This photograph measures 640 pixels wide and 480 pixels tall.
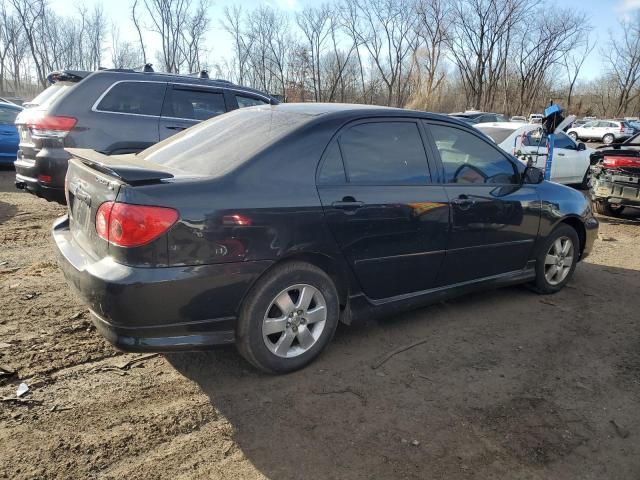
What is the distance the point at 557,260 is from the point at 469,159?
1561 millimetres

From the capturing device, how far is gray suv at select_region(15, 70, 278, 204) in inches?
Answer: 226

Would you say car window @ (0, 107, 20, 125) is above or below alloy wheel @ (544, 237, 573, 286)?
above

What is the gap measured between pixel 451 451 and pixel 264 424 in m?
0.97

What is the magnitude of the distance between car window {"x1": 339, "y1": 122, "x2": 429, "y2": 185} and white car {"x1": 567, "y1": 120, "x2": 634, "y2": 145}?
34.9m

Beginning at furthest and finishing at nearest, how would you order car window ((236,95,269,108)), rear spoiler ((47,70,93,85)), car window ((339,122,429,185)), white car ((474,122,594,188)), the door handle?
1. white car ((474,122,594,188))
2. car window ((236,95,269,108))
3. rear spoiler ((47,70,93,85))
4. the door handle
5. car window ((339,122,429,185))

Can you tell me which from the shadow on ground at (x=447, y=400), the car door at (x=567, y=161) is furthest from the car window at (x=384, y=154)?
the car door at (x=567, y=161)

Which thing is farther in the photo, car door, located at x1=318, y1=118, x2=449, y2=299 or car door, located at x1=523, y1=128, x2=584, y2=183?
car door, located at x1=523, y1=128, x2=584, y2=183

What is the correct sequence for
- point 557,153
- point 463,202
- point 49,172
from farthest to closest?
point 557,153
point 49,172
point 463,202

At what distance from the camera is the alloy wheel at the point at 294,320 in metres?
2.98

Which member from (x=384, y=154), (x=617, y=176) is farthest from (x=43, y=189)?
(x=617, y=176)

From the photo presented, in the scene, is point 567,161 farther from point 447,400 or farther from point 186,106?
point 447,400

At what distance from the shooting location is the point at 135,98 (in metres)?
6.30

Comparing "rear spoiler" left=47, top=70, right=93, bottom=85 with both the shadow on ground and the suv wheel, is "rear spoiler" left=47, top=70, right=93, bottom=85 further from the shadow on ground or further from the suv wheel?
the suv wheel

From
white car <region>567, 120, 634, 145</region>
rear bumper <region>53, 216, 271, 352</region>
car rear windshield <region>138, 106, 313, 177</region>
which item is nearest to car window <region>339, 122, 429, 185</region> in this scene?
car rear windshield <region>138, 106, 313, 177</region>
